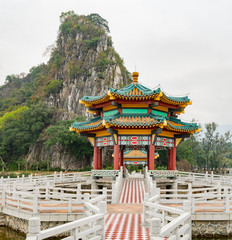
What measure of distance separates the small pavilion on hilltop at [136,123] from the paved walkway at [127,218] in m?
4.32

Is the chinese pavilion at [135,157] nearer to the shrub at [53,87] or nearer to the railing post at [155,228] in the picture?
the railing post at [155,228]

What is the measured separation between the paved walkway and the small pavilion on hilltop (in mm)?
4318

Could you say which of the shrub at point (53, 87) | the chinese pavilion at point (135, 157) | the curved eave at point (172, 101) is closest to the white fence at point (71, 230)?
the curved eave at point (172, 101)

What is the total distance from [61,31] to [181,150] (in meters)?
48.8

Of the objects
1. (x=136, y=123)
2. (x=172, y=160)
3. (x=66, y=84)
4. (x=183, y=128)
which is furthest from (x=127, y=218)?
(x=66, y=84)

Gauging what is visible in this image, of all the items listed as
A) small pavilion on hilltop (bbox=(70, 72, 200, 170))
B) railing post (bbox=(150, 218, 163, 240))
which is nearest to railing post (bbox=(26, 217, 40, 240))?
railing post (bbox=(150, 218, 163, 240))

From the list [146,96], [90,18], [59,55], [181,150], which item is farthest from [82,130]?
[90,18]

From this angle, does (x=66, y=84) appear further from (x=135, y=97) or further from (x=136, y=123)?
(x=136, y=123)

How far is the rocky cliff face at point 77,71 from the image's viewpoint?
2434 inches

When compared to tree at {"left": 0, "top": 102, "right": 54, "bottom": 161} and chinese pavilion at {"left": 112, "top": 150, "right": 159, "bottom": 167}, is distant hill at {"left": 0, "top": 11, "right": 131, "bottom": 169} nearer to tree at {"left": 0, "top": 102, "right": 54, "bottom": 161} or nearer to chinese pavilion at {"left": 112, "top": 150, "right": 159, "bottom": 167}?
tree at {"left": 0, "top": 102, "right": 54, "bottom": 161}

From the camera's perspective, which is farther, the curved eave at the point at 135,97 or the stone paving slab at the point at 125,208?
the curved eave at the point at 135,97

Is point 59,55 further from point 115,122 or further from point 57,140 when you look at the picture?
point 115,122

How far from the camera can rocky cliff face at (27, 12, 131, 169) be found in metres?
61.8

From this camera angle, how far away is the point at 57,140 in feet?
174
